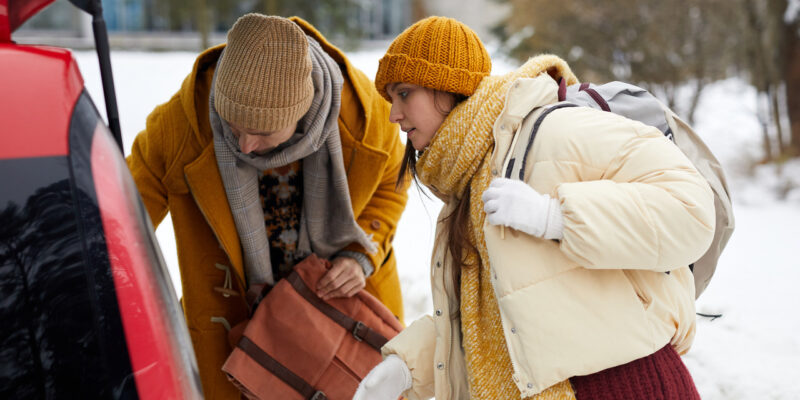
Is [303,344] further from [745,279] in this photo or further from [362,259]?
[745,279]

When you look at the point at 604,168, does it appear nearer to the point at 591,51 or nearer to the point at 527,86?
the point at 527,86

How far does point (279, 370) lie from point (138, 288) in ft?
3.32

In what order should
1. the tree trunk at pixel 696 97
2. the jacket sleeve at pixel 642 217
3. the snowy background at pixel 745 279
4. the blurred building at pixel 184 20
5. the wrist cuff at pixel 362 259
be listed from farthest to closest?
the blurred building at pixel 184 20 < the tree trunk at pixel 696 97 < the snowy background at pixel 745 279 < the wrist cuff at pixel 362 259 < the jacket sleeve at pixel 642 217

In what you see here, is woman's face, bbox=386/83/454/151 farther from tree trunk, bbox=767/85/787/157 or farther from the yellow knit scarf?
tree trunk, bbox=767/85/787/157

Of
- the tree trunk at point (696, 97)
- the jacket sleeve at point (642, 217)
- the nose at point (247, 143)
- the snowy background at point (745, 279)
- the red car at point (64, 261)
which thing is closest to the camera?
the red car at point (64, 261)

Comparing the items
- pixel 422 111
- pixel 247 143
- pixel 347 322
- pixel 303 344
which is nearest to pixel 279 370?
pixel 303 344

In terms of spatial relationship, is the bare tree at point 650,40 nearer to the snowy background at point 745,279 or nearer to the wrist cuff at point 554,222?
the snowy background at point 745,279

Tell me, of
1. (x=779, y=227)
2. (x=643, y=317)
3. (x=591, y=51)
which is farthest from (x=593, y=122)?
(x=591, y=51)

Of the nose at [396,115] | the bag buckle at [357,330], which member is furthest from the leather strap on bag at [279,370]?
the nose at [396,115]

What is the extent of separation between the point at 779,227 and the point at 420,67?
5.81 meters

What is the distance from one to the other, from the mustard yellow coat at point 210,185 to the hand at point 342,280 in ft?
0.34

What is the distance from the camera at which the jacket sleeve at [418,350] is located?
1788 mm

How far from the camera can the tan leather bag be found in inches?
81.5

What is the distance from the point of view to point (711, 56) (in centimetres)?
901
